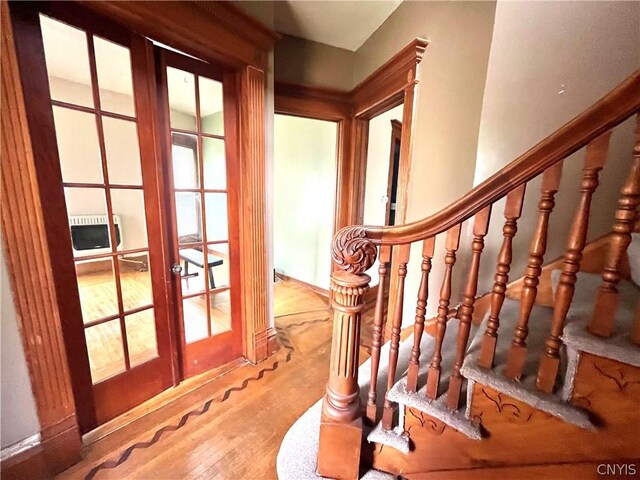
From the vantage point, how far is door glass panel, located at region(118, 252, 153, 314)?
53.8 inches

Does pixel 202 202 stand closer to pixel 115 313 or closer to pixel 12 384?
pixel 115 313

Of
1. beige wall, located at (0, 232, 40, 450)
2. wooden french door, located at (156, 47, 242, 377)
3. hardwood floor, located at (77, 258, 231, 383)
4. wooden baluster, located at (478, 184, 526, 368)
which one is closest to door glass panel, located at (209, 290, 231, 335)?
wooden french door, located at (156, 47, 242, 377)

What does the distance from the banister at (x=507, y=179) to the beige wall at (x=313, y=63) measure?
6.58 ft

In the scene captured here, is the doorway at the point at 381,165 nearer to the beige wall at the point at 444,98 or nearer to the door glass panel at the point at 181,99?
the beige wall at the point at 444,98

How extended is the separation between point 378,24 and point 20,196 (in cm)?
253

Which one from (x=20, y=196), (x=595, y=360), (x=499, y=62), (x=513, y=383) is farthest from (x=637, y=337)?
(x=20, y=196)

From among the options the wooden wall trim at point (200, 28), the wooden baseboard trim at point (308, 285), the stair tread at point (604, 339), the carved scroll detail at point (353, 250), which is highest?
the wooden wall trim at point (200, 28)

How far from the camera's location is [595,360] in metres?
0.67

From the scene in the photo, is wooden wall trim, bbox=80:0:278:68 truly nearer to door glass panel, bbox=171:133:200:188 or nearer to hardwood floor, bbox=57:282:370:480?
door glass panel, bbox=171:133:200:188

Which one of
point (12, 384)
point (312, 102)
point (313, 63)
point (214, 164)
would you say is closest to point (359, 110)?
point (312, 102)

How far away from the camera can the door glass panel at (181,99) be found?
143 centimetres

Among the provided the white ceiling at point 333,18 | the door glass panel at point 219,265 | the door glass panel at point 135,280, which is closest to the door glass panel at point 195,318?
the door glass panel at point 219,265

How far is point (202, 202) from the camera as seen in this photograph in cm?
160

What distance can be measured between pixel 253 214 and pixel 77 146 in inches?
36.0
